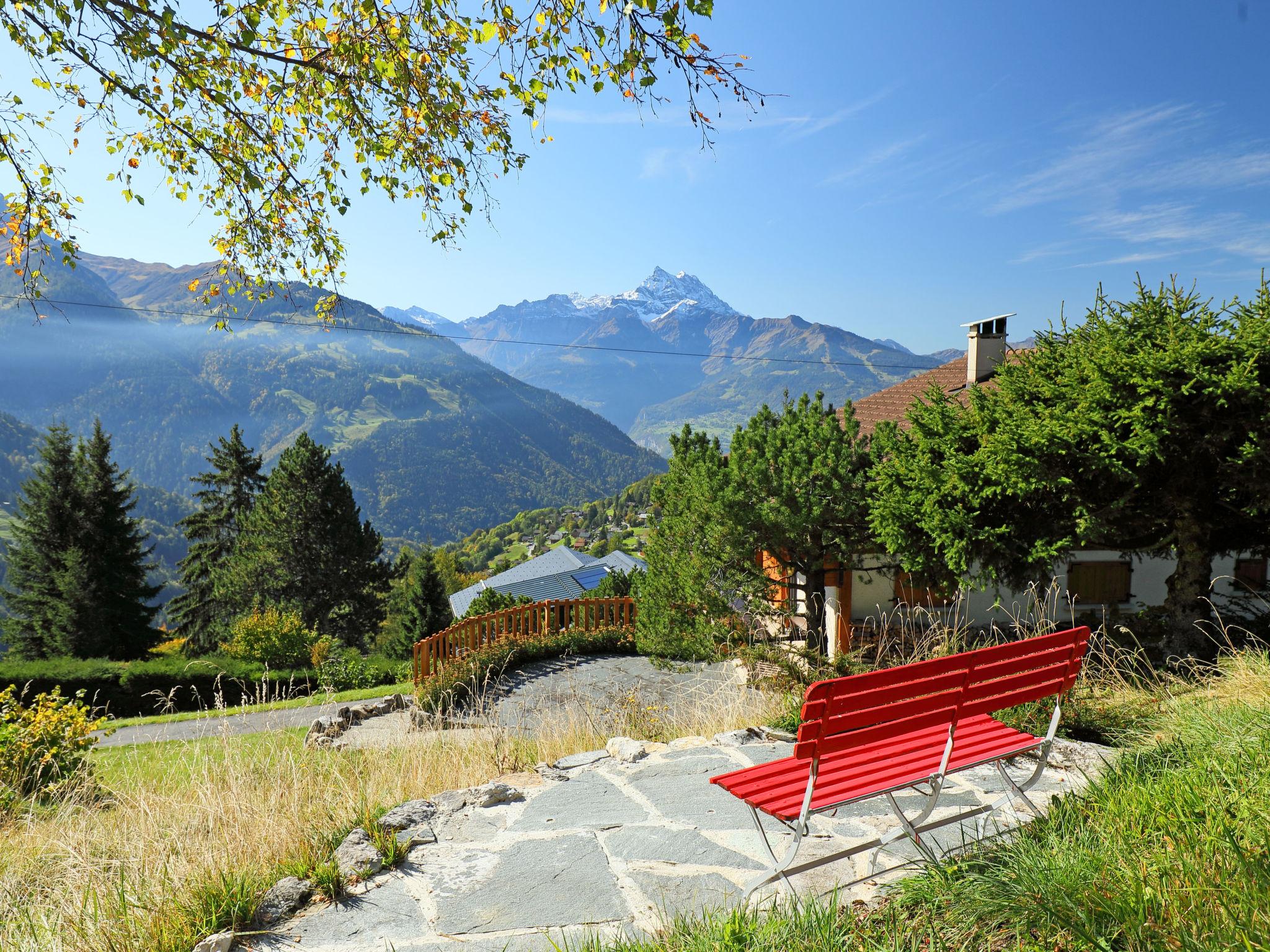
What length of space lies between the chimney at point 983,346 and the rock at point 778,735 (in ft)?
45.0

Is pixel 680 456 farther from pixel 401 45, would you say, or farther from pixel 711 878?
pixel 711 878

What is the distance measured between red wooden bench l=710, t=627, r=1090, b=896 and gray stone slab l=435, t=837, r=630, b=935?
2.11 ft

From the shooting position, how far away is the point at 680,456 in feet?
45.7

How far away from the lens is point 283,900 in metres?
2.95

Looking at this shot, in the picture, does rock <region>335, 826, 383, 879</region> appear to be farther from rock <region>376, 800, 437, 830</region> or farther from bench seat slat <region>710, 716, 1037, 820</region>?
bench seat slat <region>710, 716, 1037, 820</region>

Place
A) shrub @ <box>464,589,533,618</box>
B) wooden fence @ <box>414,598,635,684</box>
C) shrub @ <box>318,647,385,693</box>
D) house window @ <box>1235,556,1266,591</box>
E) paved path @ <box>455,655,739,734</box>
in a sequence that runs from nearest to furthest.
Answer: paved path @ <box>455,655,739,734</box>
wooden fence @ <box>414,598,635,684</box>
house window @ <box>1235,556,1266,591</box>
shrub @ <box>318,647,385,693</box>
shrub @ <box>464,589,533,618</box>

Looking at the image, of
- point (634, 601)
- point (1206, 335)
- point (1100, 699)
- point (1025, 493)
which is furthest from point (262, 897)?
point (634, 601)

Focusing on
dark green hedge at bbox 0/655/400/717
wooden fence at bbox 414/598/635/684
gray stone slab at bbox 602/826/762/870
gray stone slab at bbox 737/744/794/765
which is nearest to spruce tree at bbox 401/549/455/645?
dark green hedge at bbox 0/655/400/717

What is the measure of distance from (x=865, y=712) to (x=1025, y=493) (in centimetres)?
703

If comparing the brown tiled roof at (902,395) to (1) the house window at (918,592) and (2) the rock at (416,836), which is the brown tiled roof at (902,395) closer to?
(1) the house window at (918,592)

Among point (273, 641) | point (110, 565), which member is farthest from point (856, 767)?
point (110, 565)

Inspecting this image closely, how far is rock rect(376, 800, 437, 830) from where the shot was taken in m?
3.64

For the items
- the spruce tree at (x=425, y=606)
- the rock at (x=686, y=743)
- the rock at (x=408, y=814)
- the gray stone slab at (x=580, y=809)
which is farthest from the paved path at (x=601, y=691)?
the spruce tree at (x=425, y=606)

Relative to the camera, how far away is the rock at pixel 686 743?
16.6 ft
